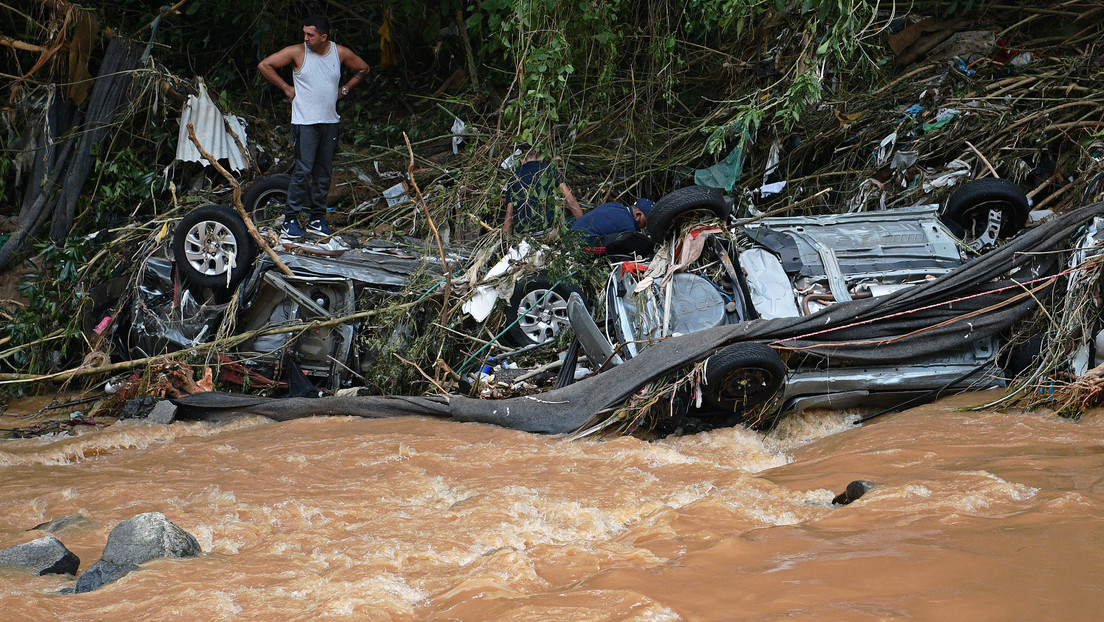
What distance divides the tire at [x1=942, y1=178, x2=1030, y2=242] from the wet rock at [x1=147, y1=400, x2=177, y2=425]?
6.23 m

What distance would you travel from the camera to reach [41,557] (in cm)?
329

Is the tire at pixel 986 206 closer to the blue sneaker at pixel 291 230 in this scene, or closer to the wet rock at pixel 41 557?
the blue sneaker at pixel 291 230

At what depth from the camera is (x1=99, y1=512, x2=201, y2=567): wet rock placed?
131 inches

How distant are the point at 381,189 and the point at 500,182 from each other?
215cm

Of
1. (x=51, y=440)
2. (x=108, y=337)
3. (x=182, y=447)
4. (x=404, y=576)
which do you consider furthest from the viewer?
(x=108, y=337)

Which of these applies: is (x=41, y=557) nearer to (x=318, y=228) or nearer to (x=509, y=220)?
(x=318, y=228)

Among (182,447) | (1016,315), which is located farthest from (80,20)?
(1016,315)

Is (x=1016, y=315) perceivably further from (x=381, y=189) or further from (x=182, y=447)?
(x=381, y=189)

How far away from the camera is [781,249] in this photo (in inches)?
240

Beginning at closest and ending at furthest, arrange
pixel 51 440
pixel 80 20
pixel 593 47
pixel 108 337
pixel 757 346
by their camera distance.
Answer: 1. pixel 757 346
2. pixel 51 440
3. pixel 108 337
4. pixel 593 47
5. pixel 80 20

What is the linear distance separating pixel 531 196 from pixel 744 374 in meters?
3.05

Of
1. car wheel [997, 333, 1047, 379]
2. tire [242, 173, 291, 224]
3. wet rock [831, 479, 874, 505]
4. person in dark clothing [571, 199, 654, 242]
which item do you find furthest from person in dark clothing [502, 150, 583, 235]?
wet rock [831, 479, 874, 505]

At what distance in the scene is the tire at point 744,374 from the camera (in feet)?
17.5

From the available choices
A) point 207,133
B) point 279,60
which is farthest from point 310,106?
point 207,133
